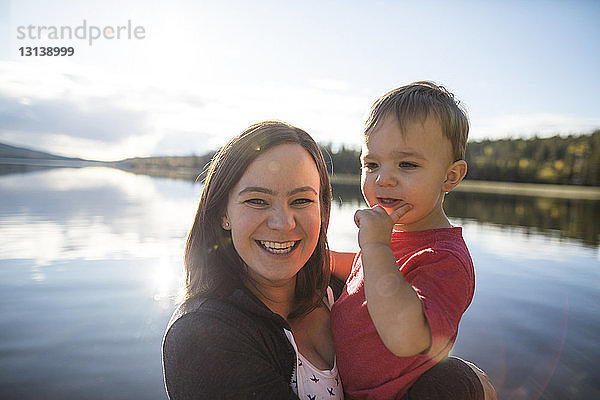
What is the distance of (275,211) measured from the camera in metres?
2.44

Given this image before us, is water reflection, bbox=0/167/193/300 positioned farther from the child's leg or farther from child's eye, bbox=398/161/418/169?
the child's leg

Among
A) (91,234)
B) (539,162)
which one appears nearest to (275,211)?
(91,234)

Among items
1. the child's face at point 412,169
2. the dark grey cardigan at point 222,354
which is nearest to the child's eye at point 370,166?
the child's face at point 412,169

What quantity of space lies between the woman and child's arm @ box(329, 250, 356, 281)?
48 centimetres

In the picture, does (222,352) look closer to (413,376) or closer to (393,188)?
(413,376)

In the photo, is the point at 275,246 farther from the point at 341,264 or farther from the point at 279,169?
the point at 341,264

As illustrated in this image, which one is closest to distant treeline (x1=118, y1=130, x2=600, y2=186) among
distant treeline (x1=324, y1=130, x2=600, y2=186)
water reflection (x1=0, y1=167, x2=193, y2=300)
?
distant treeline (x1=324, y1=130, x2=600, y2=186)

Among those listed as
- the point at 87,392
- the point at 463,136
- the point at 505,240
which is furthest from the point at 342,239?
the point at 463,136

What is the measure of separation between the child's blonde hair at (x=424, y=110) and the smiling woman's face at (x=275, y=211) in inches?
19.7

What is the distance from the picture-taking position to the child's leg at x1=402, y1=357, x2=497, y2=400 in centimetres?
231

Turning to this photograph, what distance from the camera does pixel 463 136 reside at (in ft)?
9.02

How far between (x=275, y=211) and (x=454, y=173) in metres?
1.04

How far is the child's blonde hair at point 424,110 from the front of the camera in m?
2.60

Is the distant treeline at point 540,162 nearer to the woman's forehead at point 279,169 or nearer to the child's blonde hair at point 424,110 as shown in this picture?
the child's blonde hair at point 424,110
